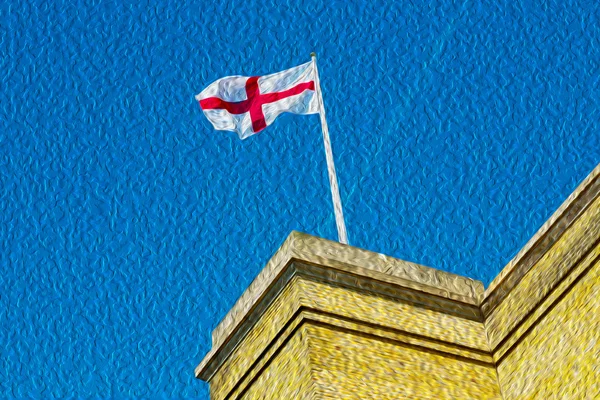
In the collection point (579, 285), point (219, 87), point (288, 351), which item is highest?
point (219, 87)

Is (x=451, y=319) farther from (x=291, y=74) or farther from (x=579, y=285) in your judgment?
(x=291, y=74)

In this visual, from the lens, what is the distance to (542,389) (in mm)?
11234

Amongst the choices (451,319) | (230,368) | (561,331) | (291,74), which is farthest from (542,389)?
(291,74)

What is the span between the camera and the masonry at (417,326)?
11.0 metres

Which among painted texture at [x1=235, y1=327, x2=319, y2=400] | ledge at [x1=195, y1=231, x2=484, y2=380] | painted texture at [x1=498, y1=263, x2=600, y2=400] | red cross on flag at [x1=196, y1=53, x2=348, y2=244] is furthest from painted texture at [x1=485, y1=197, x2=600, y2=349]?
red cross on flag at [x1=196, y1=53, x2=348, y2=244]

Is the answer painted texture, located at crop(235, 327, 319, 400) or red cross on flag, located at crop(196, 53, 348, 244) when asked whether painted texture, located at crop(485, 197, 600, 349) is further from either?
red cross on flag, located at crop(196, 53, 348, 244)

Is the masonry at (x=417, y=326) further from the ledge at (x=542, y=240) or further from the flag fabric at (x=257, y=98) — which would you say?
the flag fabric at (x=257, y=98)

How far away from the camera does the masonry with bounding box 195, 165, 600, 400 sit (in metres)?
11.0

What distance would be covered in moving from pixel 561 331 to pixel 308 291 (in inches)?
95.6

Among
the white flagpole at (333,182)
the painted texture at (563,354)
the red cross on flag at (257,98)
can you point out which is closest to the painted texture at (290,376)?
the white flagpole at (333,182)

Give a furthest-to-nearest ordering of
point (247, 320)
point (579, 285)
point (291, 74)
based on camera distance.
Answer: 1. point (291, 74)
2. point (247, 320)
3. point (579, 285)

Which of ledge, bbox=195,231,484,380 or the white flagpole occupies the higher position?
the white flagpole

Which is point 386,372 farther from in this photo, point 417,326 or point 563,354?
point 563,354

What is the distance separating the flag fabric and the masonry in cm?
368
